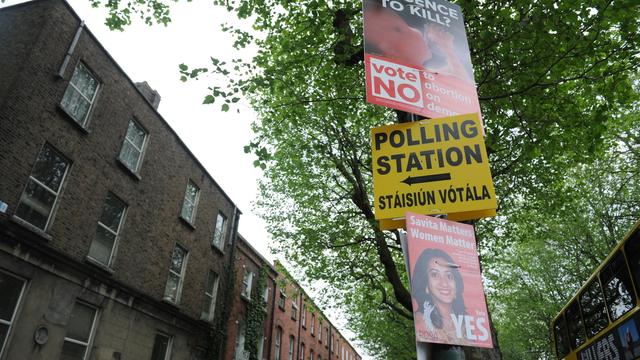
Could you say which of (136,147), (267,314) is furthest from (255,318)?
(136,147)

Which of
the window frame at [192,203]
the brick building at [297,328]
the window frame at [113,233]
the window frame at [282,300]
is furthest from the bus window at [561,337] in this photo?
the window frame at [282,300]

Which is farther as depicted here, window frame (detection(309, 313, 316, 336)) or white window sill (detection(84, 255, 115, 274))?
window frame (detection(309, 313, 316, 336))

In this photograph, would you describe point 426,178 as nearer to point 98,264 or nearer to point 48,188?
point 48,188

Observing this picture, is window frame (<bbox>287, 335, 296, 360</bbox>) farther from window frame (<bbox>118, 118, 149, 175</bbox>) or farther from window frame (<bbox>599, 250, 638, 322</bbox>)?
window frame (<bbox>599, 250, 638, 322</bbox>)

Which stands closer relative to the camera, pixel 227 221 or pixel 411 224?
pixel 411 224

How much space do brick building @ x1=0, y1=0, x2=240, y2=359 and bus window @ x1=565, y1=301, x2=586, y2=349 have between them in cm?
1289

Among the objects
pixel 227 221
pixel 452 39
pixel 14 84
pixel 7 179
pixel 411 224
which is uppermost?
pixel 227 221

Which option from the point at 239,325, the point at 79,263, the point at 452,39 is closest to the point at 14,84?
the point at 79,263

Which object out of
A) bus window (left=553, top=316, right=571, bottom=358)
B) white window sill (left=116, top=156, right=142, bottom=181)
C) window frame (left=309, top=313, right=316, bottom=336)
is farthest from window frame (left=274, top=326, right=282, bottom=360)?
bus window (left=553, top=316, right=571, bottom=358)

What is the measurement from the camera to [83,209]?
37.7ft

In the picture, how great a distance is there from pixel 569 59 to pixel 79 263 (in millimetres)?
12611

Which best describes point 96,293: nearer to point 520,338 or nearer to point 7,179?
point 7,179

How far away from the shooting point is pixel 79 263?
10961 mm

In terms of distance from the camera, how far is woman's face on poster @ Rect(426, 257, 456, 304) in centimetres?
261
